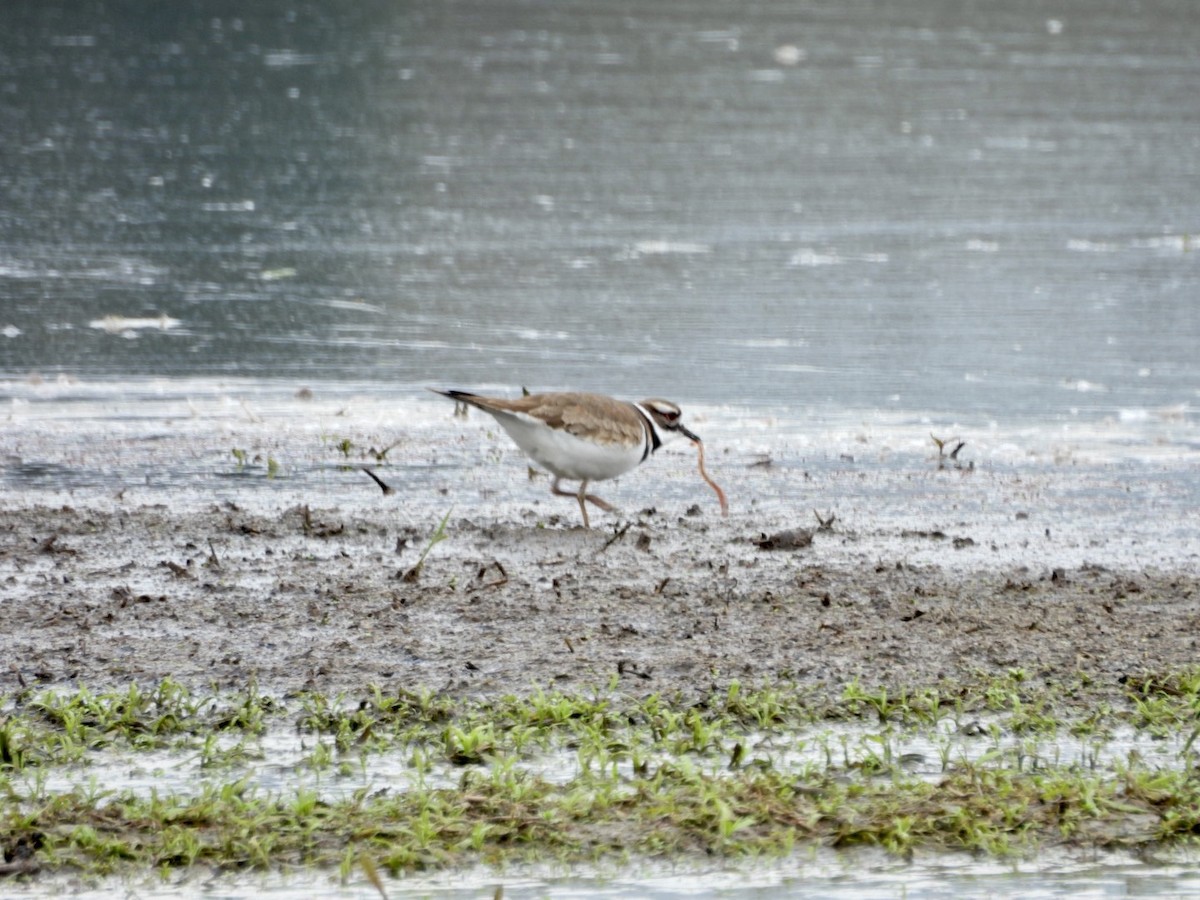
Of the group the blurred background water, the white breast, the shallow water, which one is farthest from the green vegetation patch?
the blurred background water

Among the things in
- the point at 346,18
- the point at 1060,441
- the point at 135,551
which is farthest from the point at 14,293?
the point at 346,18

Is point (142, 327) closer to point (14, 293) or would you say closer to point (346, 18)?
point (14, 293)

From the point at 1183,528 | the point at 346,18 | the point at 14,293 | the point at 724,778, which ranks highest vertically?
the point at 346,18

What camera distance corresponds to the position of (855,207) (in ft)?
50.9

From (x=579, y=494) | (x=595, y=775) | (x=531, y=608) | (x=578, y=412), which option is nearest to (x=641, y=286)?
(x=579, y=494)

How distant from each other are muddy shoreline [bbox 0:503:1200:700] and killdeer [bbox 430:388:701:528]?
267 millimetres

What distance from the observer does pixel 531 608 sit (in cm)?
640

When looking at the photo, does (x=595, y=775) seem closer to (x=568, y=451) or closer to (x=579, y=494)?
(x=568, y=451)

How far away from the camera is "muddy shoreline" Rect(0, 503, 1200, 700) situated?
5781 mm

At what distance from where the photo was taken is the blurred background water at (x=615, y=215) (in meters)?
10.8

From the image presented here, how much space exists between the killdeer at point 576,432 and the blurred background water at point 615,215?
2109mm

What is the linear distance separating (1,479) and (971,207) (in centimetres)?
932

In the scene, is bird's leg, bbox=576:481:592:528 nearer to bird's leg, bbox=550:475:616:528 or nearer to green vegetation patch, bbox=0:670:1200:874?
bird's leg, bbox=550:475:616:528

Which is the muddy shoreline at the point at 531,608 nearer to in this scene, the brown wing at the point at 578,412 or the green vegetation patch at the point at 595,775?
the green vegetation patch at the point at 595,775
